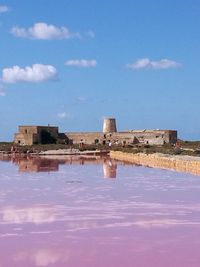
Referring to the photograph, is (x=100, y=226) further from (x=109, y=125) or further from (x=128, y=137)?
(x=109, y=125)

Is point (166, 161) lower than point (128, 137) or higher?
lower

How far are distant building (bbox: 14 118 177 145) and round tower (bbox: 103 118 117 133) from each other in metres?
1.38

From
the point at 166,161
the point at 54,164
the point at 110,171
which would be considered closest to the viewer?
the point at 110,171

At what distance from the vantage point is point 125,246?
5.55m

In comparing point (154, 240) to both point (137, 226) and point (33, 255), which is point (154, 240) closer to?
point (137, 226)

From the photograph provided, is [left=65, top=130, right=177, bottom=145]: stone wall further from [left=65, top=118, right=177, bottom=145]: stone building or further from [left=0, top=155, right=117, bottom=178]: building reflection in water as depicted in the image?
[left=0, top=155, right=117, bottom=178]: building reflection in water

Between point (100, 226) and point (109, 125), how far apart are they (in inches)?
1449

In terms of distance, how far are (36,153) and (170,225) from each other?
24870 millimetres

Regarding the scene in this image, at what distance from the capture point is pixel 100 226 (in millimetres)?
6648

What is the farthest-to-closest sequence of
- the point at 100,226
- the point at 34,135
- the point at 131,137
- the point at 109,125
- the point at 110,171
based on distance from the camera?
the point at 109,125, the point at 131,137, the point at 34,135, the point at 110,171, the point at 100,226

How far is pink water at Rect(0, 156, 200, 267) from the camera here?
5.08 m

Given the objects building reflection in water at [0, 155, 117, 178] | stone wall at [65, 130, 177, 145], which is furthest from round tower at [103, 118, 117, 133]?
building reflection in water at [0, 155, 117, 178]

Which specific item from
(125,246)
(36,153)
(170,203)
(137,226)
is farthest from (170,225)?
(36,153)

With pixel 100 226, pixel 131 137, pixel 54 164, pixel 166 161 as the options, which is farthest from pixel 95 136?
pixel 100 226
